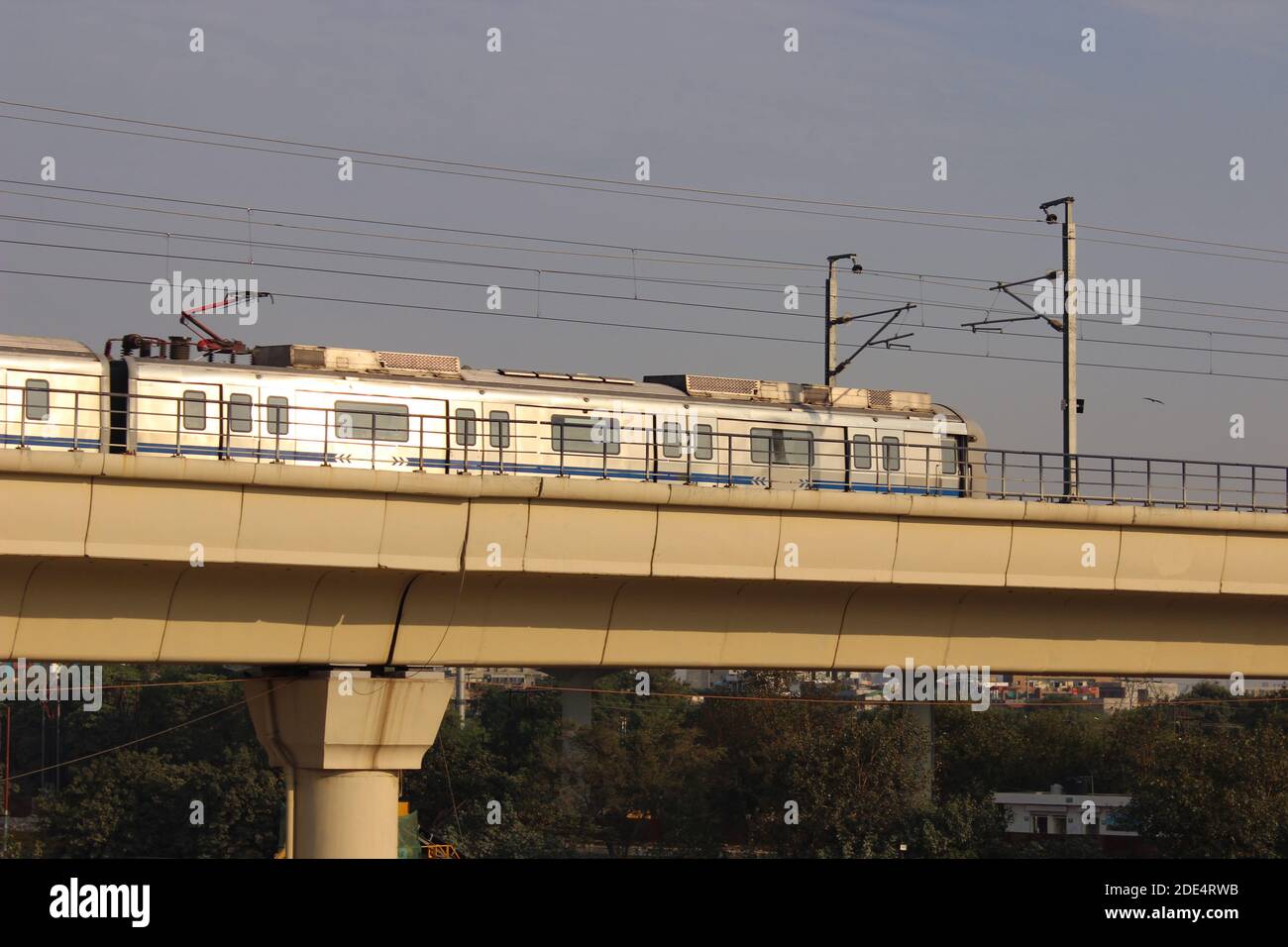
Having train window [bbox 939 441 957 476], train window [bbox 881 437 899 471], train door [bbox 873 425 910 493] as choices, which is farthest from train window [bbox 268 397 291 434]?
train window [bbox 939 441 957 476]

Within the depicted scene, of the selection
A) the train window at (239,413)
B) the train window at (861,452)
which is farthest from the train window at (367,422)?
the train window at (861,452)

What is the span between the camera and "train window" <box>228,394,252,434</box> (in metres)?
31.1

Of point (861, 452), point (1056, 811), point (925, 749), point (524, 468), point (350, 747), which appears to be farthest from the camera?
point (1056, 811)

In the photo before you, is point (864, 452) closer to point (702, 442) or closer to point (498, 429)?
point (702, 442)

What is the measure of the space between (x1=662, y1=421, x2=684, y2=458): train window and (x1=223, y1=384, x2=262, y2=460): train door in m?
9.65

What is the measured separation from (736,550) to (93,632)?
11.7m

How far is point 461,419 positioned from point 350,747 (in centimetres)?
668

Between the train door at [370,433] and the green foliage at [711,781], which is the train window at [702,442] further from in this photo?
the green foliage at [711,781]

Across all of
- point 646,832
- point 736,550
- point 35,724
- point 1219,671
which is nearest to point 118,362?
point 736,550

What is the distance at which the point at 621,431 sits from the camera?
35094 millimetres

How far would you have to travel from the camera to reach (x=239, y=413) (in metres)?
31.3

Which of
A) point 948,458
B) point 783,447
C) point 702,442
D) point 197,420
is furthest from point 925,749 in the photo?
point 197,420

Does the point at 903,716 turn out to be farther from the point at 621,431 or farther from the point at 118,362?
the point at 118,362

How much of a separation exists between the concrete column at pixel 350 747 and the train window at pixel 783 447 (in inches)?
460
